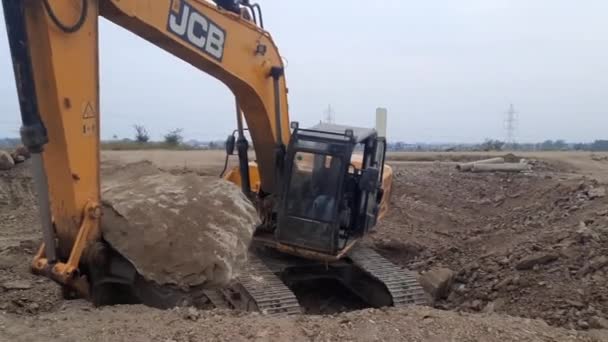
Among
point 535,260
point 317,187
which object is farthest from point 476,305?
point 317,187

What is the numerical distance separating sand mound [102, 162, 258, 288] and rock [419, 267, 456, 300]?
332 centimetres

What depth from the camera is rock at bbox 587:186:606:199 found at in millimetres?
9595

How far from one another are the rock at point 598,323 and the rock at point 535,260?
170cm

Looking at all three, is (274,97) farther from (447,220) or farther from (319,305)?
(447,220)

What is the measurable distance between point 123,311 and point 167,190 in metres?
0.94

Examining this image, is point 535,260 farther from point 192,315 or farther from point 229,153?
point 192,315

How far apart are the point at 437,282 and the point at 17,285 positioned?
468 cm

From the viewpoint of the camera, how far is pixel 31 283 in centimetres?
636

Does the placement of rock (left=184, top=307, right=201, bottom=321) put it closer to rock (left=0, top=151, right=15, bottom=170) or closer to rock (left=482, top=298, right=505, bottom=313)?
rock (left=482, top=298, right=505, bottom=313)

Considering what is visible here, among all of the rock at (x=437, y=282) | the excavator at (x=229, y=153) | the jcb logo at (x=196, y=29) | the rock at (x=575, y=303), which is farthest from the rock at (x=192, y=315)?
the rock at (x=437, y=282)

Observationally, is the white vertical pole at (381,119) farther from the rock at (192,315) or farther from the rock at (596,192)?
A: the rock at (192,315)

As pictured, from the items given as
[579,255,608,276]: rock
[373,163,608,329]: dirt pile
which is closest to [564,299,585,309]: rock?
[373,163,608,329]: dirt pile

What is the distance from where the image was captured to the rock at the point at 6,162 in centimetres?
1262

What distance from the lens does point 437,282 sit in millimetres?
7375
